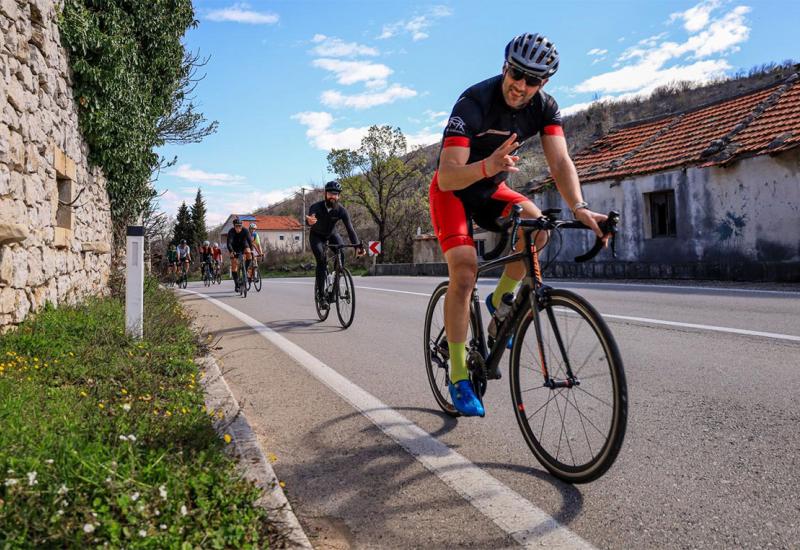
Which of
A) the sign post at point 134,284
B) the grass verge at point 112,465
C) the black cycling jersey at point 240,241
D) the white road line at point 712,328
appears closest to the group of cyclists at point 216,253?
the black cycling jersey at point 240,241

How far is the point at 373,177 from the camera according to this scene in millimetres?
50562

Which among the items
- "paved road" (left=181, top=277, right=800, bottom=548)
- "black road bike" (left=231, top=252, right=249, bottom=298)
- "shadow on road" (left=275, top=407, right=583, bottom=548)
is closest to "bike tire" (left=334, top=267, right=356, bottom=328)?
"paved road" (left=181, top=277, right=800, bottom=548)

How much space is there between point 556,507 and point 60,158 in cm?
646

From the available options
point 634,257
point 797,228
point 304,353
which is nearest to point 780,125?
point 797,228

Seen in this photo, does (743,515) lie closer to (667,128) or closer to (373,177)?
(667,128)

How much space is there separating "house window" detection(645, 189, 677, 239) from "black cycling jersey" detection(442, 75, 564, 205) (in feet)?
53.2

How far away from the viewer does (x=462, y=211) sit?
358cm

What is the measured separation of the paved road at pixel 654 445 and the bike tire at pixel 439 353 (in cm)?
13

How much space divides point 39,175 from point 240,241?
406 inches

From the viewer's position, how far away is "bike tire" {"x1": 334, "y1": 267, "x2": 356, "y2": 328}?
8719 mm

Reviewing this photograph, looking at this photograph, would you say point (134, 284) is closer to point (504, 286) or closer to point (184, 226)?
point (504, 286)

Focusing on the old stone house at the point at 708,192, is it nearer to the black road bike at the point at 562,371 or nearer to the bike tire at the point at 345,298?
the bike tire at the point at 345,298

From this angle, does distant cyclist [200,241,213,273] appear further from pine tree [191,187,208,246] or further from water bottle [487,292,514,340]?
pine tree [191,187,208,246]

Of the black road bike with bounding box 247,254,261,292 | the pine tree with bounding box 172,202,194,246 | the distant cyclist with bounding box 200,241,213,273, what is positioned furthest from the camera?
the pine tree with bounding box 172,202,194,246
